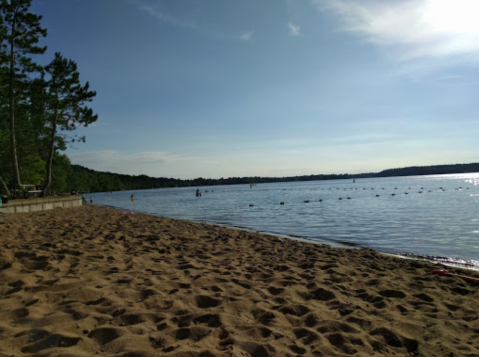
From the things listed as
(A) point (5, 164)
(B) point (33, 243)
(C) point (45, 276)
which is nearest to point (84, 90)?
(A) point (5, 164)

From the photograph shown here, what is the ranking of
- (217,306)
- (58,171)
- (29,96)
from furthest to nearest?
(58,171)
(29,96)
(217,306)

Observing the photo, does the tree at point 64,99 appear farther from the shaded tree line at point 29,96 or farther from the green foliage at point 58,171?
the green foliage at point 58,171

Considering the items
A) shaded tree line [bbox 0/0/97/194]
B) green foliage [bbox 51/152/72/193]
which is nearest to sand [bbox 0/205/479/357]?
shaded tree line [bbox 0/0/97/194]

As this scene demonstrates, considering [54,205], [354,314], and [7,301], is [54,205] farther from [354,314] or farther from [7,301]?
[354,314]

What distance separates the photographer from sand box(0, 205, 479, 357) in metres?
3.32

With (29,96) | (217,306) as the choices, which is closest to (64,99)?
(29,96)

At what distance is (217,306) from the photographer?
442 centimetres

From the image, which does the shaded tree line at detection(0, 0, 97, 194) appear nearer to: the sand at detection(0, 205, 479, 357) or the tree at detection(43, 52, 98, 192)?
the tree at detection(43, 52, 98, 192)

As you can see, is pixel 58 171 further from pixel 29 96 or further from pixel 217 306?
pixel 217 306

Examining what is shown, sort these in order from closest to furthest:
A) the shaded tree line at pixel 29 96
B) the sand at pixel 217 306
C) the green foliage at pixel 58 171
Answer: the sand at pixel 217 306 < the shaded tree line at pixel 29 96 < the green foliage at pixel 58 171

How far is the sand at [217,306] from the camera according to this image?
332 cm

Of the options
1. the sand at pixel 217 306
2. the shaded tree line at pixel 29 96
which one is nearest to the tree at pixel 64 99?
the shaded tree line at pixel 29 96

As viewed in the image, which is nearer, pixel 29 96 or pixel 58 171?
pixel 29 96

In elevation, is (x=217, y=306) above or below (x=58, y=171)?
below
